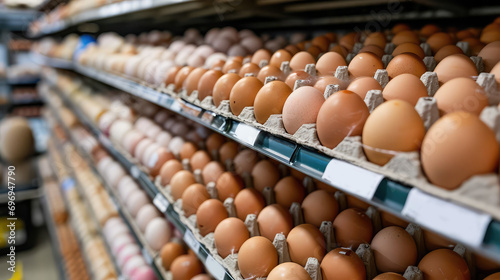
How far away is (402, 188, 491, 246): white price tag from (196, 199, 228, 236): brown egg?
2.85 feet

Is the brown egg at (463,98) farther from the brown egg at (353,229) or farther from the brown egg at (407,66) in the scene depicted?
the brown egg at (353,229)

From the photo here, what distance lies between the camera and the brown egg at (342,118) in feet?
2.72

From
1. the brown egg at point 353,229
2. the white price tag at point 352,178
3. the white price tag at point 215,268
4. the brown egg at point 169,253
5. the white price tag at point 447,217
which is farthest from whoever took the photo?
the brown egg at point 169,253

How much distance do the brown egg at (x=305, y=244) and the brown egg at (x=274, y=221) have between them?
76 mm

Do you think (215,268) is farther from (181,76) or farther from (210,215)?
(181,76)

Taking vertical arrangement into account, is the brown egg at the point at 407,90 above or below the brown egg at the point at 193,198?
above

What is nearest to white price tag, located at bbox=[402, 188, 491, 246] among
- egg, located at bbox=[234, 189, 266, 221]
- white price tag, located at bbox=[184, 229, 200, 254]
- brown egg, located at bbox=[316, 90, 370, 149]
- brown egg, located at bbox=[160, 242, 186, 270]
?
brown egg, located at bbox=[316, 90, 370, 149]

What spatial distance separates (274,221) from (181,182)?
62 centimetres

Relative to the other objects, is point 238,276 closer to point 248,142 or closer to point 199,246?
point 199,246

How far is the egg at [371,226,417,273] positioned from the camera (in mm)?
938

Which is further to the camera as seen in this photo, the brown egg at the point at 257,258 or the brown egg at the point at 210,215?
the brown egg at the point at 210,215

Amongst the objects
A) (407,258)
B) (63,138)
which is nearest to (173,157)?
(407,258)

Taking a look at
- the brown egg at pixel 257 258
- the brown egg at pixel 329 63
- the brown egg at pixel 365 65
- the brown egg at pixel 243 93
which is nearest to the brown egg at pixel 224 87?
the brown egg at pixel 243 93

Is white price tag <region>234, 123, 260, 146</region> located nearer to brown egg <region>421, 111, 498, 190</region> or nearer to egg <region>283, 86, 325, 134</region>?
egg <region>283, 86, 325, 134</region>
